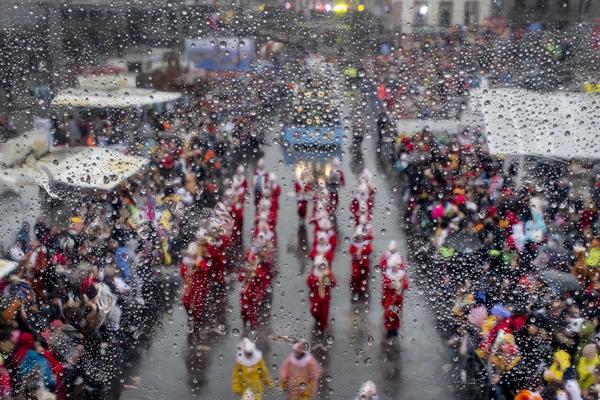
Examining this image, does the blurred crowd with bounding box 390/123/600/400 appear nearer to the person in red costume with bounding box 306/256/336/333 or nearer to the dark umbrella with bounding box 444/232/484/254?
the dark umbrella with bounding box 444/232/484/254

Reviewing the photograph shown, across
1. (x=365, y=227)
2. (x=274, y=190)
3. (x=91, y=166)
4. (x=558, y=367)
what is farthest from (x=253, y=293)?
(x=558, y=367)

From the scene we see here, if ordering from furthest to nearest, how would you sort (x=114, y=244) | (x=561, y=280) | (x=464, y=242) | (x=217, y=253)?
1. (x=217, y=253)
2. (x=464, y=242)
3. (x=114, y=244)
4. (x=561, y=280)

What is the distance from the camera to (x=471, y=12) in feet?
9.61

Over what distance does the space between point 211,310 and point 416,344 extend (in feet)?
3.55

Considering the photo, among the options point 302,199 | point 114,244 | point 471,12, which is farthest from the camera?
point 302,199

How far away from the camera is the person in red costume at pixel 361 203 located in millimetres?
3471

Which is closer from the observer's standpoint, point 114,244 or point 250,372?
point 250,372

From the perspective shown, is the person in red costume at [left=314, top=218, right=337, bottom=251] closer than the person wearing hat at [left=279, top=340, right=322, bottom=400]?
No

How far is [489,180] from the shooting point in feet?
11.5

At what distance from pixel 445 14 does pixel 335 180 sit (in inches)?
39.5

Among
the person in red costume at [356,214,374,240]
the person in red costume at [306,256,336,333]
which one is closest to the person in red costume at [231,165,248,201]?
the person in red costume at [306,256,336,333]

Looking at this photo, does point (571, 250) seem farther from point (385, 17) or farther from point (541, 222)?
point (385, 17)

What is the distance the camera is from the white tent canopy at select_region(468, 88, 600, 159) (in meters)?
3.12

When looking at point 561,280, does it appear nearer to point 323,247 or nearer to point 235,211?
point 323,247
